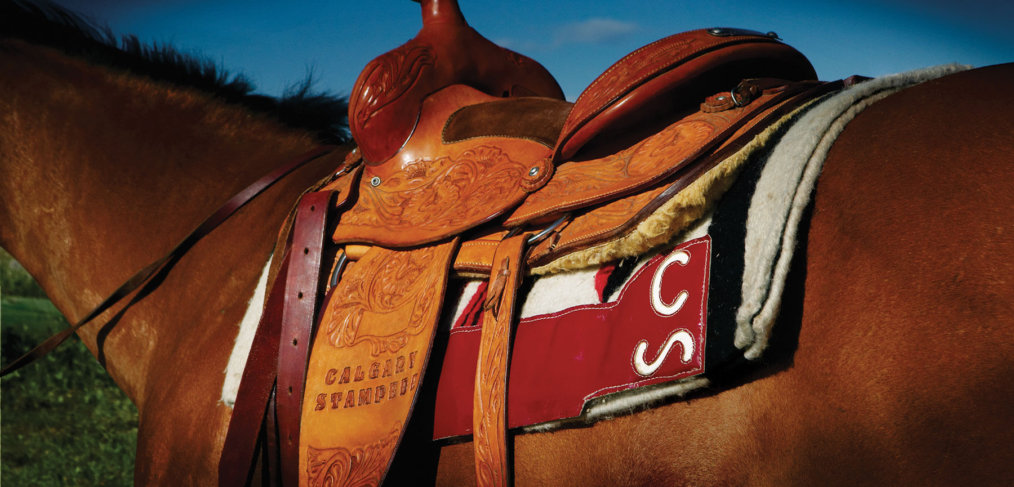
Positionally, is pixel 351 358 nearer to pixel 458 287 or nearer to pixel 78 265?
pixel 458 287

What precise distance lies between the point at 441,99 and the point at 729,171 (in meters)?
0.96

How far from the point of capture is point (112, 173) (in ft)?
6.85

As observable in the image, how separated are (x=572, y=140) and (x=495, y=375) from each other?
0.52 metres

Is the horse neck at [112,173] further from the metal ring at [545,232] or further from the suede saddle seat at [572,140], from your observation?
the metal ring at [545,232]

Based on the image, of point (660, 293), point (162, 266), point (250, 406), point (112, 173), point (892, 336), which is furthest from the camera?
point (112, 173)

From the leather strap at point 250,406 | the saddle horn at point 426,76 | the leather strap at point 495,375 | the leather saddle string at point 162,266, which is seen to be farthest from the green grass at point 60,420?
the leather strap at point 495,375

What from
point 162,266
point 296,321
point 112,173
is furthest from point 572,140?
Result: point 112,173

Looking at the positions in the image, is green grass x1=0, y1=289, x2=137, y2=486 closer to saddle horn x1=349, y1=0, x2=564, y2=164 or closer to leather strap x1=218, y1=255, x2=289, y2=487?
leather strap x1=218, y1=255, x2=289, y2=487

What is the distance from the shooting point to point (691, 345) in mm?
951

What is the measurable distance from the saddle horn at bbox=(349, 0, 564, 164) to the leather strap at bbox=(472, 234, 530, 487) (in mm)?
642

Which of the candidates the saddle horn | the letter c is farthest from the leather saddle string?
the letter c

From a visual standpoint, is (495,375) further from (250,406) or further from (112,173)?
(112,173)

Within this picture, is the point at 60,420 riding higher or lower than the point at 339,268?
higher

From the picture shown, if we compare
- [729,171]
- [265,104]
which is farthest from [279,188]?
[729,171]
